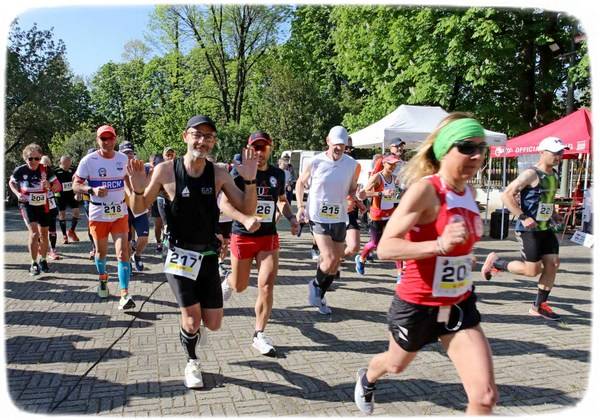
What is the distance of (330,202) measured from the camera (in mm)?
5645

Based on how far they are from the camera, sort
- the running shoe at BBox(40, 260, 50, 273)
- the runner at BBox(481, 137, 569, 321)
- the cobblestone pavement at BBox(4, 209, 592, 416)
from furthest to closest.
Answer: the running shoe at BBox(40, 260, 50, 273), the runner at BBox(481, 137, 569, 321), the cobblestone pavement at BBox(4, 209, 592, 416)

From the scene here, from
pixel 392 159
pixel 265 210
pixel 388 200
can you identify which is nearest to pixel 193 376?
pixel 265 210

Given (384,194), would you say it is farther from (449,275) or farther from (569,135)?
(569,135)

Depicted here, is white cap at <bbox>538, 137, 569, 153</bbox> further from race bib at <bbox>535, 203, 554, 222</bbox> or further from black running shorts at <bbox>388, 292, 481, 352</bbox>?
black running shorts at <bbox>388, 292, 481, 352</bbox>

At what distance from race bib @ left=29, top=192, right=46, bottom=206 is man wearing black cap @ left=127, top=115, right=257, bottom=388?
5303 mm

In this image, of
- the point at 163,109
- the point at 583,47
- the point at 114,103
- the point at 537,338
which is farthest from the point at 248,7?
the point at 537,338

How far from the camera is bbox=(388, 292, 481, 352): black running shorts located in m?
2.79

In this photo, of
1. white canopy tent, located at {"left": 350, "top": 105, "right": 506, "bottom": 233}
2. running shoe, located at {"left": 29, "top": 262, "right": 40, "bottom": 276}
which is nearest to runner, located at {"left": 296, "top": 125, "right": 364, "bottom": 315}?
running shoe, located at {"left": 29, "top": 262, "right": 40, "bottom": 276}

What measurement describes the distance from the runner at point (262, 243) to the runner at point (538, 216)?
9.40ft

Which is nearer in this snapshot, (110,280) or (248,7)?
(110,280)

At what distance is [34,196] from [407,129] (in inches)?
382

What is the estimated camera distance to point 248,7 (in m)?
31.5

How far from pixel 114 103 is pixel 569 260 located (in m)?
51.7

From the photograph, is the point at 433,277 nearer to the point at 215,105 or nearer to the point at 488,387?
the point at 488,387
